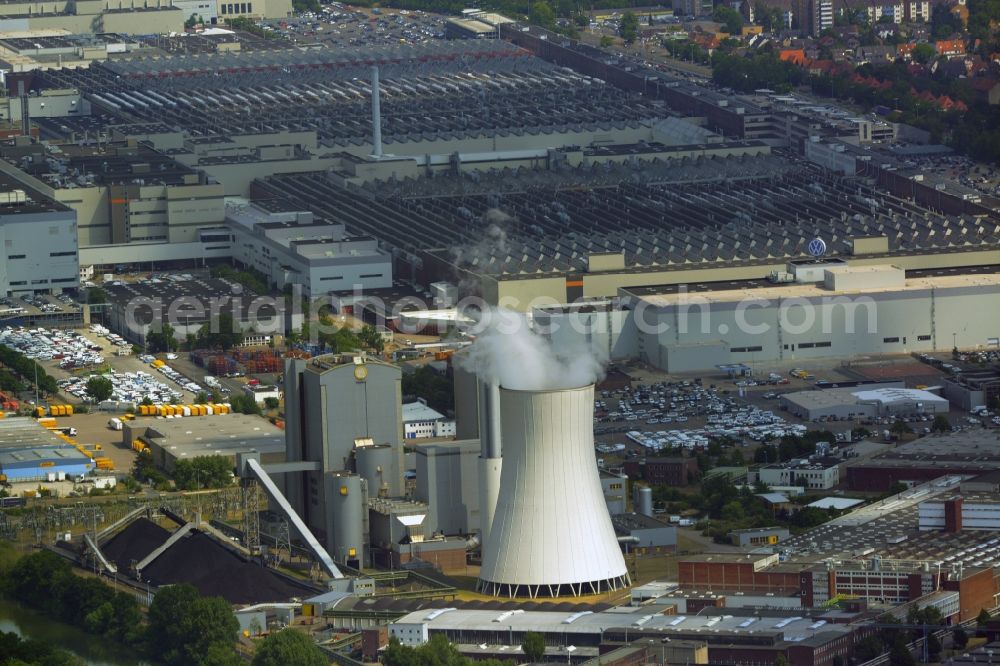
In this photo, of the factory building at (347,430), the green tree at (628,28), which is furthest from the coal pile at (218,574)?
the green tree at (628,28)

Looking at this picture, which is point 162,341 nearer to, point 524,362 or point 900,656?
point 524,362

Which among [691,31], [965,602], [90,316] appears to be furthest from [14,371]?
[691,31]

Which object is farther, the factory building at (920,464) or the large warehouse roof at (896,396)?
the large warehouse roof at (896,396)

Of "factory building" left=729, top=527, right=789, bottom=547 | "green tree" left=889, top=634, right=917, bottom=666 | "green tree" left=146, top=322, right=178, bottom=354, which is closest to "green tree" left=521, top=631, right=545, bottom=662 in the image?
"green tree" left=889, top=634, right=917, bottom=666

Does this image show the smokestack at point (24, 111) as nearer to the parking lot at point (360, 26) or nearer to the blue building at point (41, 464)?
the parking lot at point (360, 26)

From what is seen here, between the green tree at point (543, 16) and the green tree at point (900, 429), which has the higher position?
the green tree at point (543, 16)

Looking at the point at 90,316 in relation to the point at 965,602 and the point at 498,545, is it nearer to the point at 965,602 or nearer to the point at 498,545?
the point at 498,545
